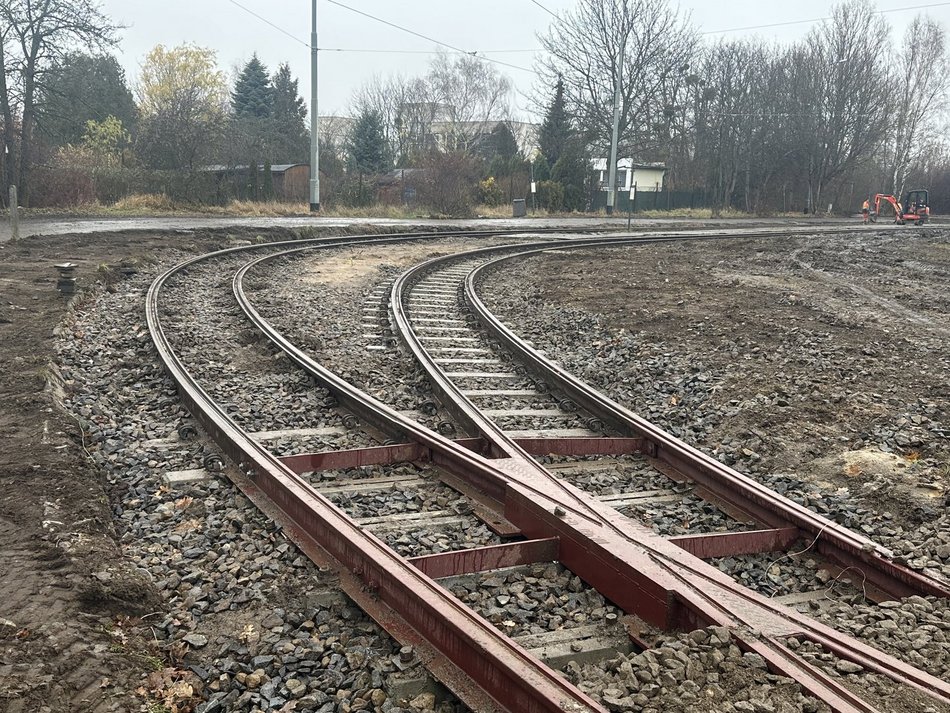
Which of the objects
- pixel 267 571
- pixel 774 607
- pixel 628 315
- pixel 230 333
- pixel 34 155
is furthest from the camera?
pixel 34 155

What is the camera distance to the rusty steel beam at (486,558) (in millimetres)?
3803

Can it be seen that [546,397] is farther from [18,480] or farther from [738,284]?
[738,284]

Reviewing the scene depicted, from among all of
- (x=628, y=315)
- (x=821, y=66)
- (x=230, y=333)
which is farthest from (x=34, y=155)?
(x=821, y=66)

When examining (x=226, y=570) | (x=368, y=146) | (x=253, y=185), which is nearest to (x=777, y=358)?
(x=226, y=570)

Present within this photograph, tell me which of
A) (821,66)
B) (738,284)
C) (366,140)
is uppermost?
(821,66)

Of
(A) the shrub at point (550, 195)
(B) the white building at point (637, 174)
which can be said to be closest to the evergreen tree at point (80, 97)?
(A) the shrub at point (550, 195)

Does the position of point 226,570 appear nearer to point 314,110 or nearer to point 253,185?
point 314,110

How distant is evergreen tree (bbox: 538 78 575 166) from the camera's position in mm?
46969

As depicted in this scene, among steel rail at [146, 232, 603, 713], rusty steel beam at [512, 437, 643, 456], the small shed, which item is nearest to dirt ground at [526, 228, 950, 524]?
rusty steel beam at [512, 437, 643, 456]

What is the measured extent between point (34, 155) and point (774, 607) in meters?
29.6

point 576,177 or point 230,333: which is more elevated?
point 576,177

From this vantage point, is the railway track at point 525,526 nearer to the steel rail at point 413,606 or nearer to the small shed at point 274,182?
the steel rail at point 413,606

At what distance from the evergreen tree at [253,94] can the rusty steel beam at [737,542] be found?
57961 mm

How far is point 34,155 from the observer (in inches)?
1061
